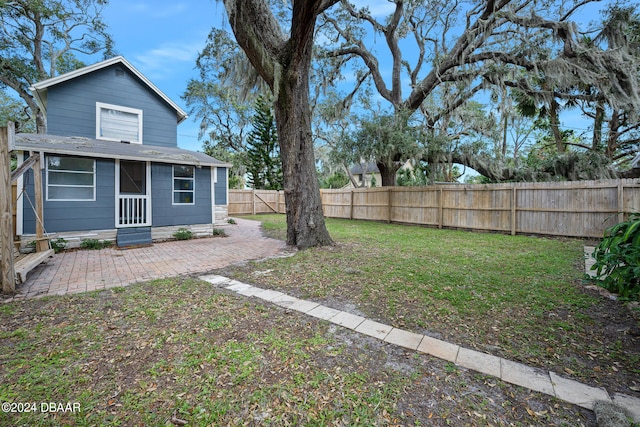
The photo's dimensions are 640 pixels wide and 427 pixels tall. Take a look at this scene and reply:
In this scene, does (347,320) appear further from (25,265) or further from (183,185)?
(183,185)

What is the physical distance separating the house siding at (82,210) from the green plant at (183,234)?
5.09 ft

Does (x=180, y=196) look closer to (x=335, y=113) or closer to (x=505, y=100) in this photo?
(x=335, y=113)

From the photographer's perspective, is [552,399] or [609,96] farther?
[609,96]

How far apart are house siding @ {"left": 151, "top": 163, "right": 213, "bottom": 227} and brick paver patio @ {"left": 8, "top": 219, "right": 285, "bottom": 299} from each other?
0.81m

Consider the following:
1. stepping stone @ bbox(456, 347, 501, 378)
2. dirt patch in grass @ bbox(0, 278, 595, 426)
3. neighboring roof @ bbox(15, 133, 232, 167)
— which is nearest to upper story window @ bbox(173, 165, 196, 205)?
neighboring roof @ bbox(15, 133, 232, 167)

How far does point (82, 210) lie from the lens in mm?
6789

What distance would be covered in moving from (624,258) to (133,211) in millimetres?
9740

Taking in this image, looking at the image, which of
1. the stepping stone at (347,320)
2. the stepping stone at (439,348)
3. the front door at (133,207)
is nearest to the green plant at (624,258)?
the stepping stone at (439,348)

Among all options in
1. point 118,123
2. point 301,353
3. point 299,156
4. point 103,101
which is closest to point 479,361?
point 301,353

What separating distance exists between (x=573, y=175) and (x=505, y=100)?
3.38 meters

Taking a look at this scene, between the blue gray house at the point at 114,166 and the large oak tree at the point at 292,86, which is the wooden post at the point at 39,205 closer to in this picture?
the blue gray house at the point at 114,166

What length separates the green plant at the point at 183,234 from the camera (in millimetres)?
8102

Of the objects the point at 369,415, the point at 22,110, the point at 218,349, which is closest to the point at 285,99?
the point at 218,349

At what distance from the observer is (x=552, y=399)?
5.75ft
